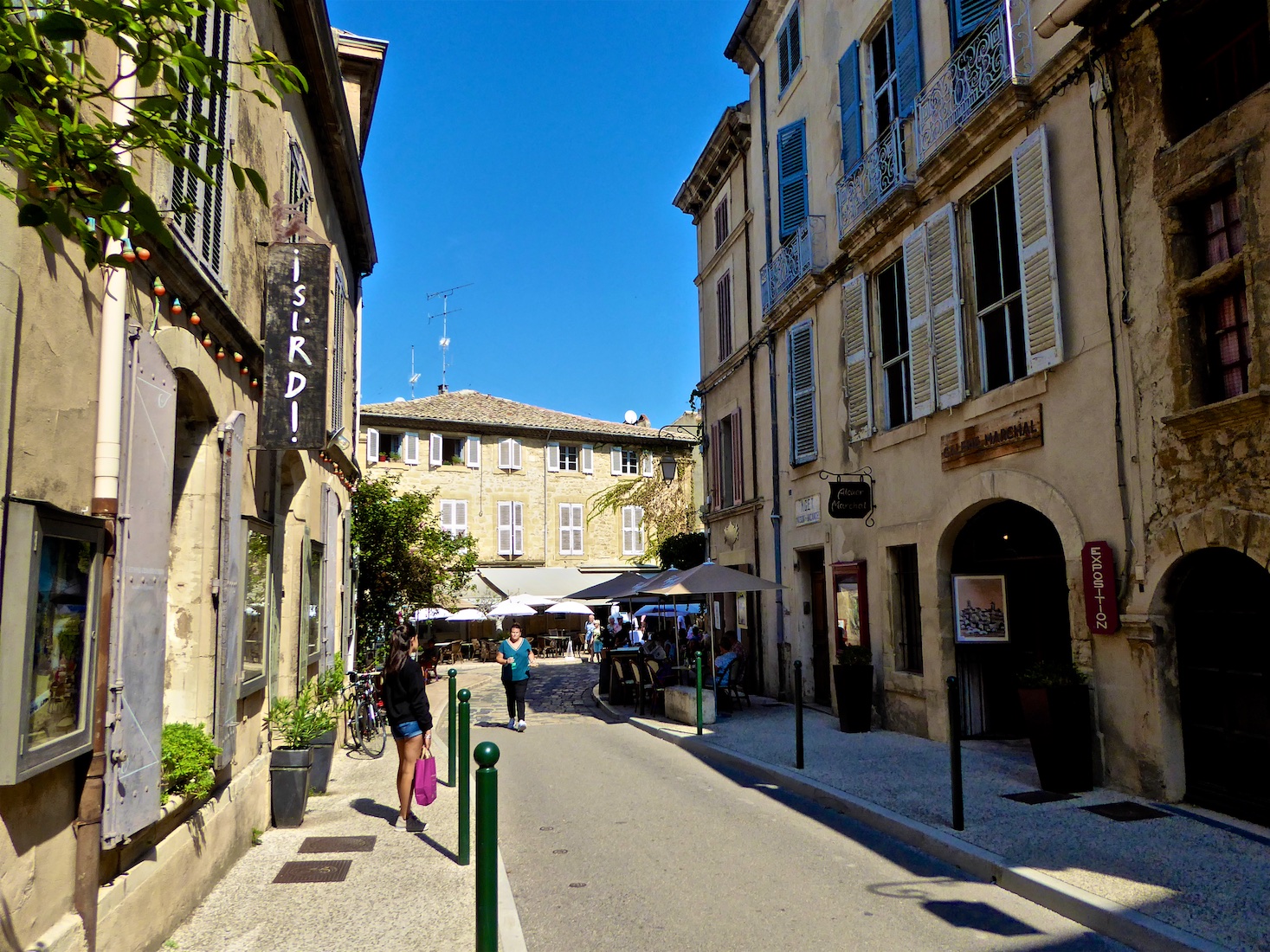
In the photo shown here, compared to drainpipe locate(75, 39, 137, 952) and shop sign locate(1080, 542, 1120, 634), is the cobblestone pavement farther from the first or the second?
drainpipe locate(75, 39, 137, 952)

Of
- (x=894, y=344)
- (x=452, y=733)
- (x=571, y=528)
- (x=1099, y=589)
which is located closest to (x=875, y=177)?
(x=894, y=344)

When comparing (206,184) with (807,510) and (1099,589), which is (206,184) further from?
(807,510)

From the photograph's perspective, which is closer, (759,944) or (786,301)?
(759,944)

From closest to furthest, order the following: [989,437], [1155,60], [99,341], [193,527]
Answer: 1. [99,341]
2. [193,527]
3. [1155,60]
4. [989,437]

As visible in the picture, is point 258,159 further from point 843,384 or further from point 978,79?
point 843,384

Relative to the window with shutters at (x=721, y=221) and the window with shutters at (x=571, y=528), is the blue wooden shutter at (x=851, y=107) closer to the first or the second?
the window with shutters at (x=721, y=221)

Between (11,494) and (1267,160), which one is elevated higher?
(1267,160)

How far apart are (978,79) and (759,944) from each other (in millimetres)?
8926

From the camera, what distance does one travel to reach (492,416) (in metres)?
40.2

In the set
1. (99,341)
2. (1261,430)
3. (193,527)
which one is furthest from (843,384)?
(99,341)

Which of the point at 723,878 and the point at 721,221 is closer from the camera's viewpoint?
the point at 723,878

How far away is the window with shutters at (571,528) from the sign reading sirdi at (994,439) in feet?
98.3

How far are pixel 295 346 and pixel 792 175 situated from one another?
10329 mm

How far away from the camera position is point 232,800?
258 inches
